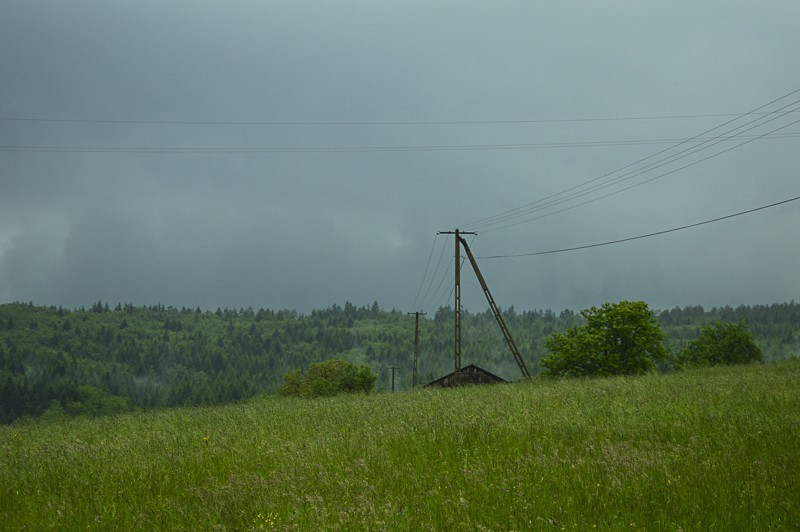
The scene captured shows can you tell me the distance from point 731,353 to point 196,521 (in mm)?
71483

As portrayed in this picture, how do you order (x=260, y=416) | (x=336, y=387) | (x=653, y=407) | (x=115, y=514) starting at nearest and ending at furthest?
(x=115, y=514), (x=653, y=407), (x=260, y=416), (x=336, y=387)

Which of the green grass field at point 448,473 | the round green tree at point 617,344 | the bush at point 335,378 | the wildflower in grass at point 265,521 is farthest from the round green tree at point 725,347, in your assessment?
the wildflower in grass at point 265,521

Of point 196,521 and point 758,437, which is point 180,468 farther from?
point 758,437

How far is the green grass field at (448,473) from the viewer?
5.88 metres

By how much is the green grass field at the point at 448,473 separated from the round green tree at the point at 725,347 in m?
60.7

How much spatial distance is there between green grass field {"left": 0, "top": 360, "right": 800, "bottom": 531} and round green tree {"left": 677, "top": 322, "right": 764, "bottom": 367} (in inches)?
2390

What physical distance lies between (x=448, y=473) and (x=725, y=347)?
69164 mm

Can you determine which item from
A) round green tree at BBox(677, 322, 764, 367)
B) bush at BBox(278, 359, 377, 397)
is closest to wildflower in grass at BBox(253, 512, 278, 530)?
round green tree at BBox(677, 322, 764, 367)

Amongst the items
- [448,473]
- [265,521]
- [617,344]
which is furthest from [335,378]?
[265,521]

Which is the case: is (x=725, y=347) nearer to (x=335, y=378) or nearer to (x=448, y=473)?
(x=335, y=378)

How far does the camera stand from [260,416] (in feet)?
50.7

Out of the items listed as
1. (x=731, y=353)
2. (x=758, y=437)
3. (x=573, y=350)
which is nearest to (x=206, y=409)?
(x=758, y=437)

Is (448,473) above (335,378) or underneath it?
above

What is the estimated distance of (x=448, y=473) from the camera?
7461mm
